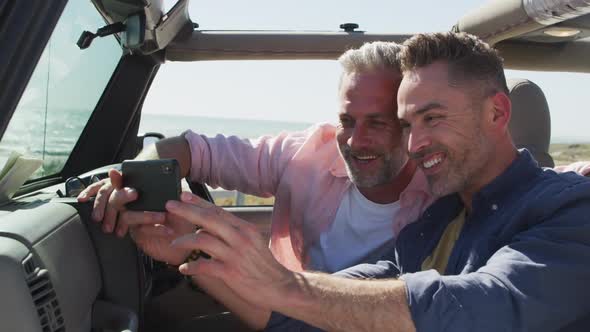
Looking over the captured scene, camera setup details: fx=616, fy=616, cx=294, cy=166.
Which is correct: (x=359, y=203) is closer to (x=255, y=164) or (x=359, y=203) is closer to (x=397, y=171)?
(x=397, y=171)

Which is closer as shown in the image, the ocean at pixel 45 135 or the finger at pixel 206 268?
the finger at pixel 206 268

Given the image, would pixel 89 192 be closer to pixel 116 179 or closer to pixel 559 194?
pixel 116 179

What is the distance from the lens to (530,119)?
99.8 inches

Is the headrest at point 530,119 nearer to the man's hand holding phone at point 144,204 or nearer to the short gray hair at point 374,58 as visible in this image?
the short gray hair at point 374,58

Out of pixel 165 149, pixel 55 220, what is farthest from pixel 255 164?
pixel 55 220

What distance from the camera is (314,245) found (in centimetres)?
254

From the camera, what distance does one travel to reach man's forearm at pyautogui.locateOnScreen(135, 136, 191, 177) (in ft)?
8.23

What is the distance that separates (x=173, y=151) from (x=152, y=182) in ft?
3.34

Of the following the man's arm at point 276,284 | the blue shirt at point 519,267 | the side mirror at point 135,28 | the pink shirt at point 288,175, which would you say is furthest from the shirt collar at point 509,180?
the side mirror at point 135,28

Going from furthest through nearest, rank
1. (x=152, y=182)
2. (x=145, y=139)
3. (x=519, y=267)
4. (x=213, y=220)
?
(x=145, y=139)
(x=152, y=182)
(x=519, y=267)
(x=213, y=220)

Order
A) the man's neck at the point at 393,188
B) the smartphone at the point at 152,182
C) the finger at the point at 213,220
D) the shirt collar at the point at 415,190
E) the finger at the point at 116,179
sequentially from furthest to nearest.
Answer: the man's neck at the point at 393,188 → the shirt collar at the point at 415,190 → the finger at the point at 116,179 → the smartphone at the point at 152,182 → the finger at the point at 213,220

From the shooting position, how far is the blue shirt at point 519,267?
1.34 m

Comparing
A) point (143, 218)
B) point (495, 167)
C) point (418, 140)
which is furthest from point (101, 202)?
point (495, 167)

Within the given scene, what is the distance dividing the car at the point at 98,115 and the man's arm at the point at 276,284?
37 centimetres
